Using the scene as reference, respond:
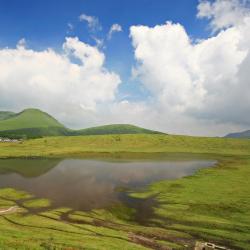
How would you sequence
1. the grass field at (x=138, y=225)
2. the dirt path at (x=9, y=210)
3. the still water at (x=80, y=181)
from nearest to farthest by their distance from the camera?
the grass field at (x=138, y=225), the dirt path at (x=9, y=210), the still water at (x=80, y=181)

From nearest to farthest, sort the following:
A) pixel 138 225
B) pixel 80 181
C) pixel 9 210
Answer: pixel 138 225 → pixel 9 210 → pixel 80 181

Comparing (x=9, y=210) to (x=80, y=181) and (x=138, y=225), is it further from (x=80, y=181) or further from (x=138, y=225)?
(x=80, y=181)

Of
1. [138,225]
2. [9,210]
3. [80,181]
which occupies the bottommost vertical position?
[138,225]

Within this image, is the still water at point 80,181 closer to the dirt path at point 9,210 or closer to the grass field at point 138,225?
the grass field at point 138,225

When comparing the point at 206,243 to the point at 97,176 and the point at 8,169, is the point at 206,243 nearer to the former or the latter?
the point at 97,176

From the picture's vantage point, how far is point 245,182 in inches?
3718

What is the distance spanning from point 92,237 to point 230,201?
4248cm

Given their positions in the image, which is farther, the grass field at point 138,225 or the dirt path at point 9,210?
the dirt path at point 9,210

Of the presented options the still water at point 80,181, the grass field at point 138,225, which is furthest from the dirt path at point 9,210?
the still water at point 80,181

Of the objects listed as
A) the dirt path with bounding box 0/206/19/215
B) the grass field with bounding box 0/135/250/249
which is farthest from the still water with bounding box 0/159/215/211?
the dirt path with bounding box 0/206/19/215

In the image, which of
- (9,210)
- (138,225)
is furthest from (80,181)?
(138,225)

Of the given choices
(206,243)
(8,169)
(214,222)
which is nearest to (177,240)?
(206,243)

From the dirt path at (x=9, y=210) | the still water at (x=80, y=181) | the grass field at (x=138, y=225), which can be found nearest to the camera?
the grass field at (x=138, y=225)

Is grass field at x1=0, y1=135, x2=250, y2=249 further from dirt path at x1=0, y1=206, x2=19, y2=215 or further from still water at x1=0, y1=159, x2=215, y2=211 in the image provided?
still water at x1=0, y1=159, x2=215, y2=211
